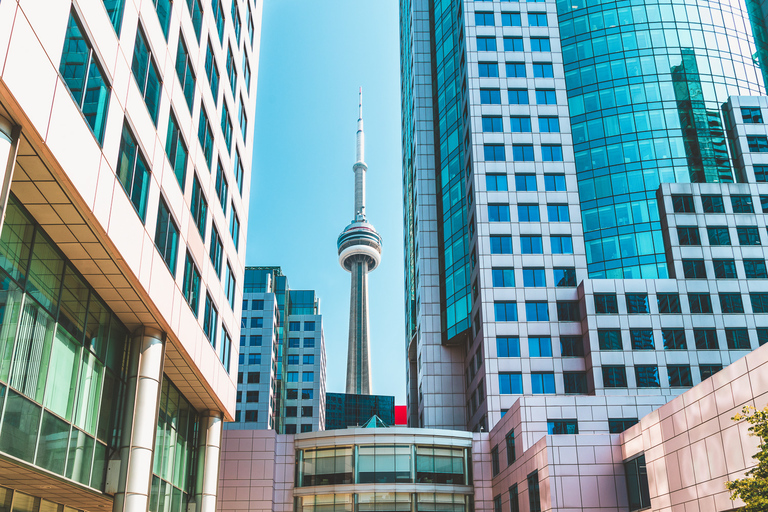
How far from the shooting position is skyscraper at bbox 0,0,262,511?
1731 centimetres

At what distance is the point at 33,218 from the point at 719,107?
65.6 meters

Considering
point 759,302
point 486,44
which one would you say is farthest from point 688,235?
point 486,44

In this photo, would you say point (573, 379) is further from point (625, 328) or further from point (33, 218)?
point (33, 218)

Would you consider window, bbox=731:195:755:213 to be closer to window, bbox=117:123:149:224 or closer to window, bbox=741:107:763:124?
window, bbox=741:107:763:124

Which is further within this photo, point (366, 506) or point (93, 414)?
point (366, 506)

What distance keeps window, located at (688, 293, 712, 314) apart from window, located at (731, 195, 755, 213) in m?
8.86

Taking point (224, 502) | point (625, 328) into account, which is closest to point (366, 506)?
point (224, 502)

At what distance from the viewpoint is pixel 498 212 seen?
65750mm

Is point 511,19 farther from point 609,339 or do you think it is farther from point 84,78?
point 84,78

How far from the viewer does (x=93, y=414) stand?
23.2 metres

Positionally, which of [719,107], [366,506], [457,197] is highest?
[719,107]

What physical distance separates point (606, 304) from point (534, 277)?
658cm

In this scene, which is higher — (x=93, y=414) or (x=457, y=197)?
(x=457, y=197)

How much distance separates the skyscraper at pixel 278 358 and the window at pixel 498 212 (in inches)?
2258
